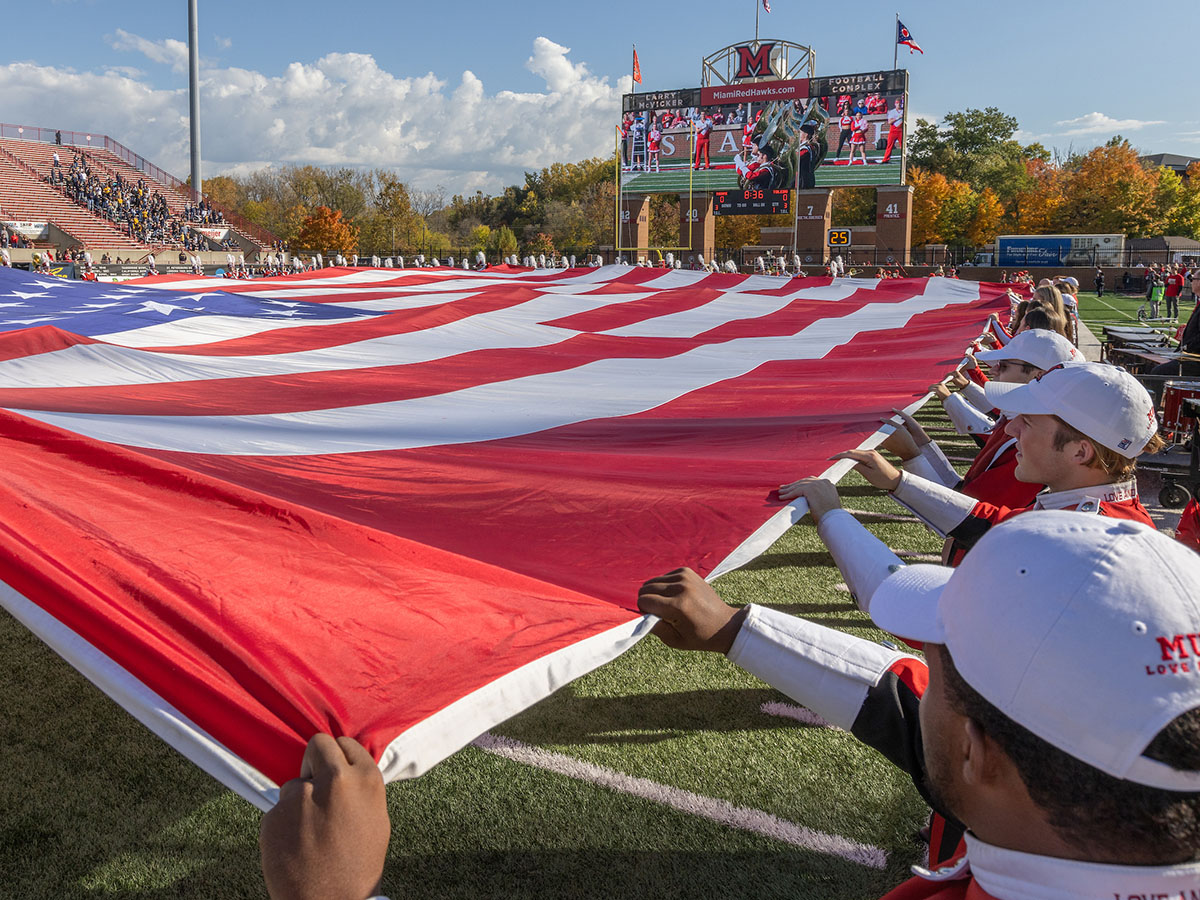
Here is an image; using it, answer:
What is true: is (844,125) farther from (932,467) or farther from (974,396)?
(932,467)

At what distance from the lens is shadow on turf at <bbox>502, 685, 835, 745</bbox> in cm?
312

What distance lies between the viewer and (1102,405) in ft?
6.68

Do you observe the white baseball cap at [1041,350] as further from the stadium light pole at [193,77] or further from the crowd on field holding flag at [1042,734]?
the stadium light pole at [193,77]

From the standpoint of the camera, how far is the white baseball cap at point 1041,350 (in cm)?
307

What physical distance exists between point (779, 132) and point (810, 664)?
4014cm

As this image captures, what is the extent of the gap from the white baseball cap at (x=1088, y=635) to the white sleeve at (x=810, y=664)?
56cm

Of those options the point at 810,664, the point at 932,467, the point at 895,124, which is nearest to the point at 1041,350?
the point at 932,467

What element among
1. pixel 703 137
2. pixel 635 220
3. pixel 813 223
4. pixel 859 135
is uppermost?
pixel 703 137

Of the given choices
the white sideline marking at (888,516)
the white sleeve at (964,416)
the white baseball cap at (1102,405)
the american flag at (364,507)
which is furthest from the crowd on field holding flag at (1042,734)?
the white sideline marking at (888,516)

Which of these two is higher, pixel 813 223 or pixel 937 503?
pixel 813 223

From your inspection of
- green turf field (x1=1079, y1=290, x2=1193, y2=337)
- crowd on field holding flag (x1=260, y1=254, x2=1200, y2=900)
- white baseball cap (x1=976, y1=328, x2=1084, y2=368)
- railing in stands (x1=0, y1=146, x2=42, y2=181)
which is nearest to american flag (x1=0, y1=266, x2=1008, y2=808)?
crowd on field holding flag (x1=260, y1=254, x2=1200, y2=900)

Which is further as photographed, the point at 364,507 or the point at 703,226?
the point at 703,226

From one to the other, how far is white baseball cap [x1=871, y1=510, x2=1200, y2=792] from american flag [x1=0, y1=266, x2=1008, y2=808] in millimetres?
721

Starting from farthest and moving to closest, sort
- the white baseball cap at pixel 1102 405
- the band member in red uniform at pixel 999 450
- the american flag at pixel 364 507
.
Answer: the band member in red uniform at pixel 999 450
the white baseball cap at pixel 1102 405
the american flag at pixel 364 507
